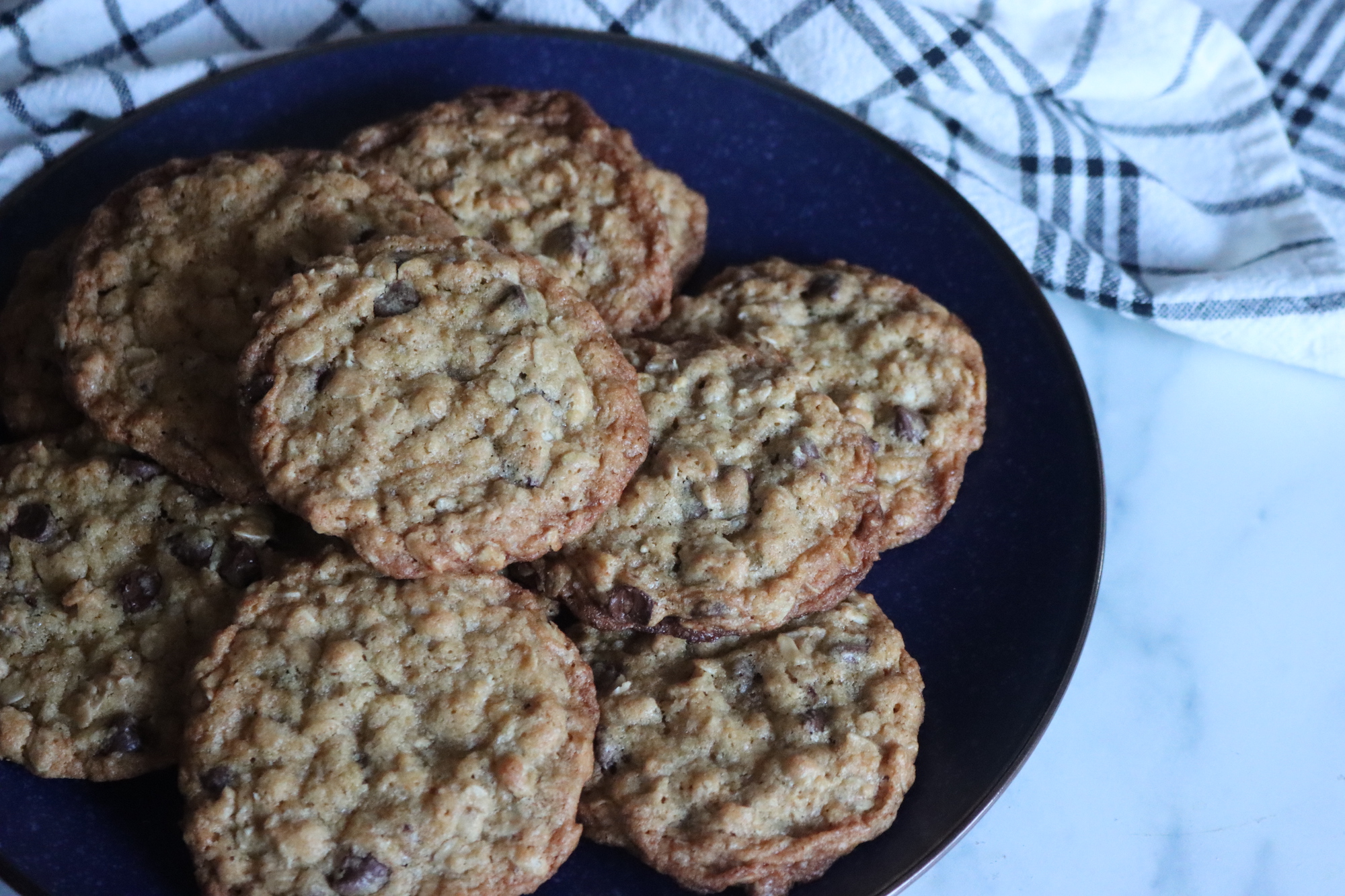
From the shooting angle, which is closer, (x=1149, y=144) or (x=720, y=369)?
(x=720, y=369)

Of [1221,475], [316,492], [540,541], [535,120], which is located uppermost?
[535,120]

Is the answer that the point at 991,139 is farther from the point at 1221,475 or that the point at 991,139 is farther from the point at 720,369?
the point at 720,369

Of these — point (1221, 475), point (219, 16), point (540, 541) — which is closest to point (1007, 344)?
point (1221, 475)

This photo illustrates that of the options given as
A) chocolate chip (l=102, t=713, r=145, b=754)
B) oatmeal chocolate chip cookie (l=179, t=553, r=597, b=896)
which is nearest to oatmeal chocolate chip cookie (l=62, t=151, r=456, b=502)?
oatmeal chocolate chip cookie (l=179, t=553, r=597, b=896)

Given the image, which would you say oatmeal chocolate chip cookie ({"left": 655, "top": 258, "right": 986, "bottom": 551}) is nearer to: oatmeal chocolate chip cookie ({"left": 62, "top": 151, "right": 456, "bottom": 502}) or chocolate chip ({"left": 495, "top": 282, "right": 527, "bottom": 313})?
chocolate chip ({"left": 495, "top": 282, "right": 527, "bottom": 313})

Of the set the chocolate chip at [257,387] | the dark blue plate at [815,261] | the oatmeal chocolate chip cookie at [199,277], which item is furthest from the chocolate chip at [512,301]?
the dark blue plate at [815,261]
